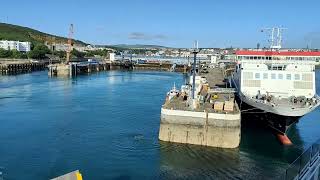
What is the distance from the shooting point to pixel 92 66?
130 metres

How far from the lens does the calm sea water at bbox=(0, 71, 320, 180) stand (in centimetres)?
2534

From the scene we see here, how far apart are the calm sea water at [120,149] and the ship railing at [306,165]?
874 cm

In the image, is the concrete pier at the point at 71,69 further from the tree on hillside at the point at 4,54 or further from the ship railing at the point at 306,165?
the ship railing at the point at 306,165

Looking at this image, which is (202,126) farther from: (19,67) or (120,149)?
(19,67)

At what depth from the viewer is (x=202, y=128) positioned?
98.8 feet

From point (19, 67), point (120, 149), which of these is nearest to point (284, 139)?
point (120, 149)

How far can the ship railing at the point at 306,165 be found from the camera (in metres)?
14.1

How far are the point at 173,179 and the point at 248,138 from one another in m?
12.0

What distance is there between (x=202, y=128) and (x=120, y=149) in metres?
6.04

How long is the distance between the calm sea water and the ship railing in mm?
8738

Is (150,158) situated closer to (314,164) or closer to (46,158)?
(46,158)

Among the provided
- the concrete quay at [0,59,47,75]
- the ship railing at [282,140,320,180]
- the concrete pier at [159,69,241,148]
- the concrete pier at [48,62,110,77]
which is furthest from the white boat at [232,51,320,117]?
the concrete quay at [0,59,47,75]

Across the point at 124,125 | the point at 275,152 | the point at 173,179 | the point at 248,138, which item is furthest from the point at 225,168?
the point at 124,125

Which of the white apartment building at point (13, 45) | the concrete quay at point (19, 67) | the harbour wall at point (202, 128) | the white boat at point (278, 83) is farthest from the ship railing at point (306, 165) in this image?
the white apartment building at point (13, 45)
